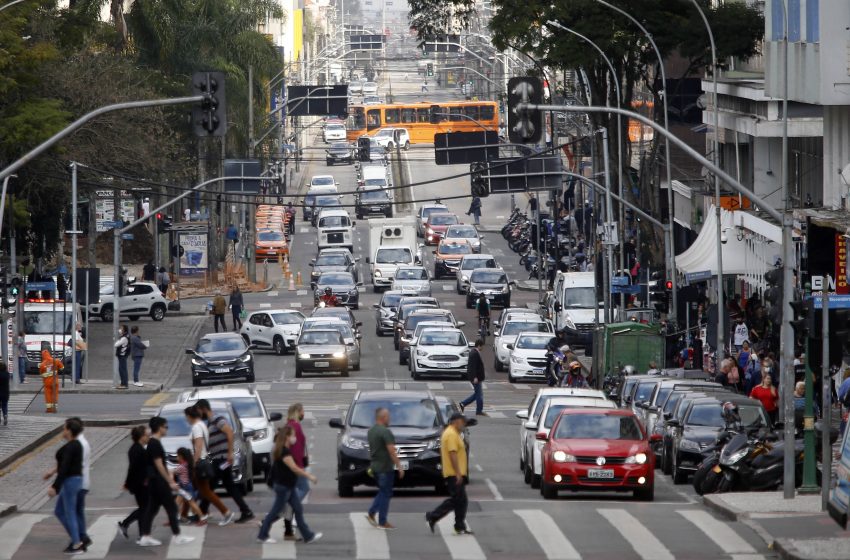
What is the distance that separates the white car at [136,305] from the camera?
211 feet

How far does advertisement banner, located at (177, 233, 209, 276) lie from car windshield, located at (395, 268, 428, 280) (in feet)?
35.4

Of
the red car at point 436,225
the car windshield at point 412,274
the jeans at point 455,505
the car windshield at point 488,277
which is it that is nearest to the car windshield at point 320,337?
A: the car windshield at point 412,274

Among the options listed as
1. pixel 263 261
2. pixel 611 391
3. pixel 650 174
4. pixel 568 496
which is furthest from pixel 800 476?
pixel 263 261

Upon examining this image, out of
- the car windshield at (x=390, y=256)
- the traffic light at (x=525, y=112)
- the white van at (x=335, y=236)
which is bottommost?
the car windshield at (x=390, y=256)

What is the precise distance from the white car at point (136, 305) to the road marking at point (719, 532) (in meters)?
43.6

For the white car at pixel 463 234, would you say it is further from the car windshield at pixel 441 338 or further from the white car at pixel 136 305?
the car windshield at pixel 441 338

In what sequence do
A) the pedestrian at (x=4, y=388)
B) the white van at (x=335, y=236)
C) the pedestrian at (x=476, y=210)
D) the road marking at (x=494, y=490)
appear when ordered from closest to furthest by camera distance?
the road marking at (x=494, y=490), the pedestrian at (x=4, y=388), the white van at (x=335, y=236), the pedestrian at (x=476, y=210)

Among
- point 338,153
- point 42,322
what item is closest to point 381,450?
point 42,322

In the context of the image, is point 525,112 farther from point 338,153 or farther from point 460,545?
point 338,153

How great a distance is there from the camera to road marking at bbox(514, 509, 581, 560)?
62.8 ft

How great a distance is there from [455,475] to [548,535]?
1.37 metres

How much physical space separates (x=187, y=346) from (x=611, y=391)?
19833 millimetres

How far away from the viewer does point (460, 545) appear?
19828 mm

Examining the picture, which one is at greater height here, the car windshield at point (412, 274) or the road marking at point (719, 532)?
the car windshield at point (412, 274)
